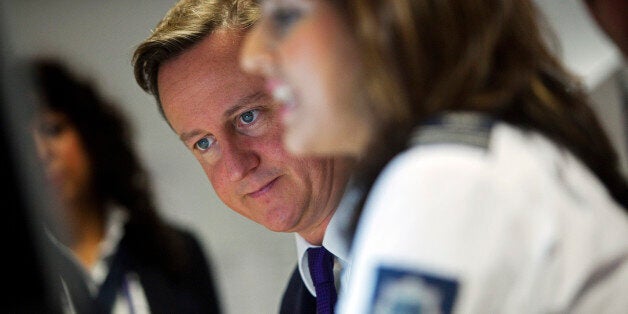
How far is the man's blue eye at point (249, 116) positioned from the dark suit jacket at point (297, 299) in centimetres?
24

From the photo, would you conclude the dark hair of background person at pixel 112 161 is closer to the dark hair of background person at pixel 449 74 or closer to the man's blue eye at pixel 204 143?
the man's blue eye at pixel 204 143

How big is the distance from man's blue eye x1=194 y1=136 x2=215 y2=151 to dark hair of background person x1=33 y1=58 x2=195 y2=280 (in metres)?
0.14

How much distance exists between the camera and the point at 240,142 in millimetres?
1023

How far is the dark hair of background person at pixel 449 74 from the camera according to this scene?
70cm

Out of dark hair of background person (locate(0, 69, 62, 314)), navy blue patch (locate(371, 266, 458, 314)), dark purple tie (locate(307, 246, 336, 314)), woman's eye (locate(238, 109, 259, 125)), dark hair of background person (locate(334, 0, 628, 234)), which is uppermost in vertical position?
dark hair of background person (locate(334, 0, 628, 234))

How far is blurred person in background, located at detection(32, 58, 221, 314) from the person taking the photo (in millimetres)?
1165

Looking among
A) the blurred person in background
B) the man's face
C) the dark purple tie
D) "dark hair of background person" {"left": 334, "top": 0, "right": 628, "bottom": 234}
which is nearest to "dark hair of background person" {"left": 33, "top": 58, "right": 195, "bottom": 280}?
the blurred person in background

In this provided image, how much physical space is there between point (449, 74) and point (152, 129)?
0.57 m

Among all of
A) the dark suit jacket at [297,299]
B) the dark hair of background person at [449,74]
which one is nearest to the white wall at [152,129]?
the dark suit jacket at [297,299]

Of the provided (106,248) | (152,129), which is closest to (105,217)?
(106,248)

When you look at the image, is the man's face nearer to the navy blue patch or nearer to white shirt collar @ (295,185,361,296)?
white shirt collar @ (295,185,361,296)

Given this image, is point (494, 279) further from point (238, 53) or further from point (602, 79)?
point (238, 53)

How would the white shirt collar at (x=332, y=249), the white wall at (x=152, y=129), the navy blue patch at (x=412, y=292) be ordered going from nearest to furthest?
the navy blue patch at (x=412, y=292)
the white shirt collar at (x=332, y=249)
the white wall at (x=152, y=129)

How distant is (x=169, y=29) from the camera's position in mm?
1071
